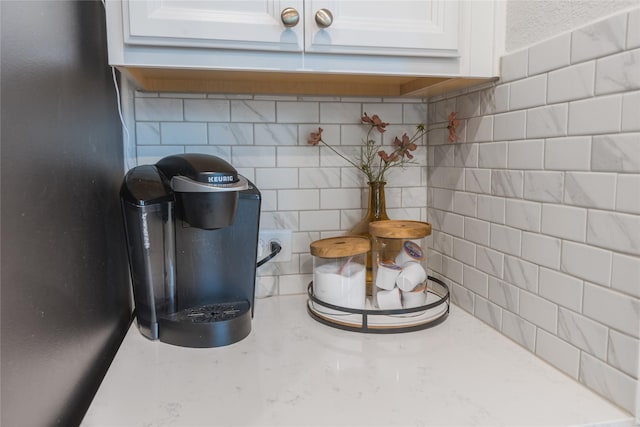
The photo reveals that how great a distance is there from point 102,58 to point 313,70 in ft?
1.38

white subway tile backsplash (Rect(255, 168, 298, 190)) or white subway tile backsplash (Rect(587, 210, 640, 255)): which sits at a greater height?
white subway tile backsplash (Rect(255, 168, 298, 190))

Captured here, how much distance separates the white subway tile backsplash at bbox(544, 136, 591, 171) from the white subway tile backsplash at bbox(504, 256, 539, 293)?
0.19 metres

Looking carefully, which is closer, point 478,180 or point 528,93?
point 528,93

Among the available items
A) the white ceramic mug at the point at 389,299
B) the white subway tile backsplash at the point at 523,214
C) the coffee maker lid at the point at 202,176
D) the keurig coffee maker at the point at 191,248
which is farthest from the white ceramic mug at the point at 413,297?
the coffee maker lid at the point at 202,176

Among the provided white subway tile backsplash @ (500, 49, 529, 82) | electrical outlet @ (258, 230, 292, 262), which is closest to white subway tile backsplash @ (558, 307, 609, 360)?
white subway tile backsplash @ (500, 49, 529, 82)

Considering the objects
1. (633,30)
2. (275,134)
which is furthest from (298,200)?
(633,30)

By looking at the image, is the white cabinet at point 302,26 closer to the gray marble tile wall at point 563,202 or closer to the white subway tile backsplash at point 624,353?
the gray marble tile wall at point 563,202

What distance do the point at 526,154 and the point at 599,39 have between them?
23 cm

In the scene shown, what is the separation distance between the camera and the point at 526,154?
2.93ft

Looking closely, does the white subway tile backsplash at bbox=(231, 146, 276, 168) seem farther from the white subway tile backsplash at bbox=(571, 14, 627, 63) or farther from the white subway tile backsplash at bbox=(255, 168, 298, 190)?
the white subway tile backsplash at bbox=(571, 14, 627, 63)

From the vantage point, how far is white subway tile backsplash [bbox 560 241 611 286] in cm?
72

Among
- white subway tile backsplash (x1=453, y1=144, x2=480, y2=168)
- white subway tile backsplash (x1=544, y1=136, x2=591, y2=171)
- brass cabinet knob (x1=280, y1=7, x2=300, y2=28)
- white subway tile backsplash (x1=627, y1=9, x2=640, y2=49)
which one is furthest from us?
white subway tile backsplash (x1=453, y1=144, x2=480, y2=168)

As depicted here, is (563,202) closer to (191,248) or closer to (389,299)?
(389,299)

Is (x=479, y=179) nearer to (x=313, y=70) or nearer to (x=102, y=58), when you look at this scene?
(x=313, y=70)
